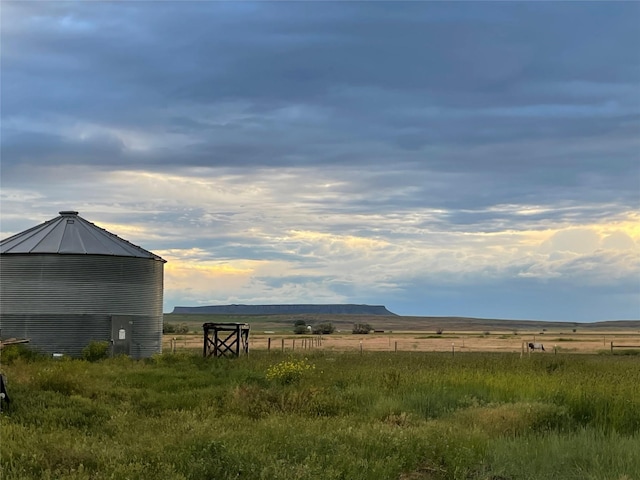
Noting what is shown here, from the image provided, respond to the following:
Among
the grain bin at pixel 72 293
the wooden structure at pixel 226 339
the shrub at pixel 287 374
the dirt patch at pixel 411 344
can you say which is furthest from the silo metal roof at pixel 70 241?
the dirt patch at pixel 411 344

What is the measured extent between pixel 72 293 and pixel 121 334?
2969 mm

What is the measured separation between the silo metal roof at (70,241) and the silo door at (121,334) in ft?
10.3

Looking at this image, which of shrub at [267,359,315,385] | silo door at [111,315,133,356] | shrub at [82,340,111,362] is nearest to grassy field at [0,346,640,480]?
shrub at [267,359,315,385]

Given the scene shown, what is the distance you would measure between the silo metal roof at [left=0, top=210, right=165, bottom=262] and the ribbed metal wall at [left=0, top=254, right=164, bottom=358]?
44 centimetres

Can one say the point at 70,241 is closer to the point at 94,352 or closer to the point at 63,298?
the point at 63,298

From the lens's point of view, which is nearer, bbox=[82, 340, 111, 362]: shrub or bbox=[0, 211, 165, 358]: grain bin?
bbox=[82, 340, 111, 362]: shrub

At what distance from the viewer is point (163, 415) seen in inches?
602

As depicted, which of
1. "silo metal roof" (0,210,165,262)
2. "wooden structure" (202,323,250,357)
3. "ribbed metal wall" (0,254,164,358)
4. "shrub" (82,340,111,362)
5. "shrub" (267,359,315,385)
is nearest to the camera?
"shrub" (267,359,315,385)

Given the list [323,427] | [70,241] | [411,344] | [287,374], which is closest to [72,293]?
[70,241]

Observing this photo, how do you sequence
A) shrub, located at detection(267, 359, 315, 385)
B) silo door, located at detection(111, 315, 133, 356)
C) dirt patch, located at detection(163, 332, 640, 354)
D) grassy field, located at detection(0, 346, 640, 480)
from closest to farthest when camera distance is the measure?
grassy field, located at detection(0, 346, 640, 480) → shrub, located at detection(267, 359, 315, 385) → silo door, located at detection(111, 315, 133, 356) → dirt patch, located at detection(163, 332, 640, 354)

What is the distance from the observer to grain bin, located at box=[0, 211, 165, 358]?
32719 mm

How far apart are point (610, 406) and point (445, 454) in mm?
6084

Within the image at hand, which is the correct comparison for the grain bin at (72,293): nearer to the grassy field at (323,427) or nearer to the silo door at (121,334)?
the silo door at (121,334)

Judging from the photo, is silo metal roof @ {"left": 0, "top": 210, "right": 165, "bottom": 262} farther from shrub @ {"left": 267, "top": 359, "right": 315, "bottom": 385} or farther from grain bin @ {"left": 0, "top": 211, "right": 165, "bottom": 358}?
shrub @ {"left": 267, "top": 359, "right": 315, "bottom": 385}
